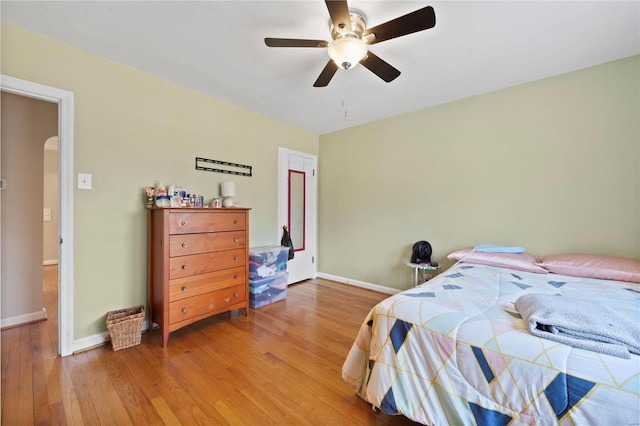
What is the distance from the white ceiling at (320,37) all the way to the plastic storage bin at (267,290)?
2.15 m

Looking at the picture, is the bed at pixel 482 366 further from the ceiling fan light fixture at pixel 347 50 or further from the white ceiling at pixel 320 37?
the white ceiling at pixel 320 37

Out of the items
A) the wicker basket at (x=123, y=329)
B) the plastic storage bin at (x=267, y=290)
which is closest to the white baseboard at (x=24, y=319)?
the wicker basket at (x=123, y=329)

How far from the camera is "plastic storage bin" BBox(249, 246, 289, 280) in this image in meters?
2.93

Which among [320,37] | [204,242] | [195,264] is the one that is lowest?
[195,264]

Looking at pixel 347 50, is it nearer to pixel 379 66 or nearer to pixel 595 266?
pixel 379 66

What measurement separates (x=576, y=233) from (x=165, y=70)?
160 inches

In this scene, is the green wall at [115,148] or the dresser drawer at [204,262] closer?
the green wall at [115,148]

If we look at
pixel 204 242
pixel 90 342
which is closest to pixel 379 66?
pixel 204 242

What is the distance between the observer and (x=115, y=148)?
2203 millimetres

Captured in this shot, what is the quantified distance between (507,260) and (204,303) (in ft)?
9.17

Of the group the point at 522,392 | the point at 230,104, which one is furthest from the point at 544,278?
the point at 230,104

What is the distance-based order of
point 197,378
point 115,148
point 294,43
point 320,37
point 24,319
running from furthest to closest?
1. point 24,319
2. point 115,148
3. point 320,37
4. point 197,378
5. point 294,43

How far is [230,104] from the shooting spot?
3.04m

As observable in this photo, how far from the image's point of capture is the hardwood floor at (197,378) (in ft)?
4.62
